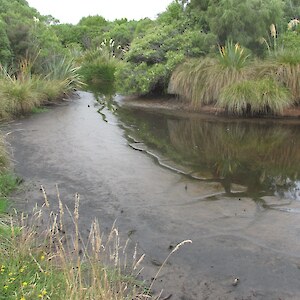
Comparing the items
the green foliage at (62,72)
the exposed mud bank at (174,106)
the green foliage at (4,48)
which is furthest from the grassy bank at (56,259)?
the green foliage at (62,72)

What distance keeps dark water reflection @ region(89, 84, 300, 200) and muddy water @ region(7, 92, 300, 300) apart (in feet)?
0.06

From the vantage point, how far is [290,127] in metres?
9.04

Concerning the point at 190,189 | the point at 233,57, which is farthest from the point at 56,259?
the point at 233,57

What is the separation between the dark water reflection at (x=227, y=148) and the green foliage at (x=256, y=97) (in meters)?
0.42

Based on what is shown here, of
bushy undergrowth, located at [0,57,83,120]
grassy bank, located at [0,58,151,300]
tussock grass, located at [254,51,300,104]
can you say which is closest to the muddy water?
grassy bank, located at [0,58,151,300]

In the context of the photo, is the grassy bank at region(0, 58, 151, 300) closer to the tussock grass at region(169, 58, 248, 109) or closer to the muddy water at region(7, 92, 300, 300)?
the muddy water at region(7, 92, 300, 300)

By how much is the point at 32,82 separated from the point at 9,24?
3480 millimetres

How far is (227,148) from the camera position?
7.48m

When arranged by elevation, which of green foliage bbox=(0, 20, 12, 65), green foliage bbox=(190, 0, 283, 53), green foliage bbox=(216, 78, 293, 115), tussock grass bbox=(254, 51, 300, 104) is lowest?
green foliage bbox=(216, 78, 293, 115)

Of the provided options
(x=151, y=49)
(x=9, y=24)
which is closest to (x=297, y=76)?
(x=151, y=49)

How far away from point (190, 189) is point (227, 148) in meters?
2.28

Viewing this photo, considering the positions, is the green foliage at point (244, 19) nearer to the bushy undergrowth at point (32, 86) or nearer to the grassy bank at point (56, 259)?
the bushy undergrowth at point (32, 86)

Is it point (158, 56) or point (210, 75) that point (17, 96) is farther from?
point (210, 75)

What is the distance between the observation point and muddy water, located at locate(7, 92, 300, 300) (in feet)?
11.7
